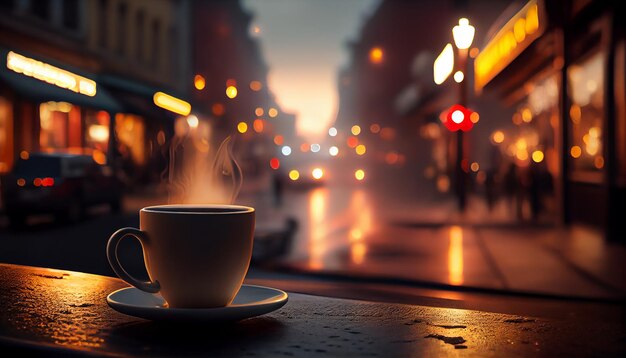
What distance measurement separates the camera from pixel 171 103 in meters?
42.9

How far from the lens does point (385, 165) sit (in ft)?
205


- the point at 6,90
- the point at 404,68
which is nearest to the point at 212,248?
the point at 6,90

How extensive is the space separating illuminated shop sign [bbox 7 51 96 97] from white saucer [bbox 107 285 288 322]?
980 inches

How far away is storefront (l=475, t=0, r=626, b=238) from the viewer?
1619 centimetres

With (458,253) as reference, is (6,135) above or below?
above

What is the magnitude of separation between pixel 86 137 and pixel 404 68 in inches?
1817

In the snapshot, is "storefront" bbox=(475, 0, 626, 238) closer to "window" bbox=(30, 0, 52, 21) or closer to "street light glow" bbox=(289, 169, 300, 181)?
"street light glow" bbox=(289, 169, 300, 181)

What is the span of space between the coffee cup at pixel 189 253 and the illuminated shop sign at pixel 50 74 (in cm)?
2499

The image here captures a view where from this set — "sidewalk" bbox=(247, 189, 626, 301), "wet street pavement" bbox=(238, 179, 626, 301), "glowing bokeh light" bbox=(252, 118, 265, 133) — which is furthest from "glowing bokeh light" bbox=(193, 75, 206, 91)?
"glowing bokeh light" bbox=(252, 118, 265, 133)

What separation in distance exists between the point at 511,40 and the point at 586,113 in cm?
248

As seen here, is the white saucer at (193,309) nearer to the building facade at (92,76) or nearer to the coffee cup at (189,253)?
the coffee cup at (189,253)

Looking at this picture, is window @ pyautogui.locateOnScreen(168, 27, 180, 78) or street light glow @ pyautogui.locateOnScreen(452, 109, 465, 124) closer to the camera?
street light glow @ pyautogui.locateOnScreen(452, 109, 465, 124)

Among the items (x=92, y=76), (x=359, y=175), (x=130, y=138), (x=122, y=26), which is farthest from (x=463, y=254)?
(x=359, y=175)

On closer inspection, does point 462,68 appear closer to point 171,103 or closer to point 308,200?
point 308,200
